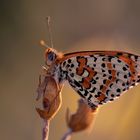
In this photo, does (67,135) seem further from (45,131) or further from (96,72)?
(96,72)

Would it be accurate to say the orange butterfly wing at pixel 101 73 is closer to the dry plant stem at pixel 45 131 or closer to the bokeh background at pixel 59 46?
the dry plant stem at pixel 45 131

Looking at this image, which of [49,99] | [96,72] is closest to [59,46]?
[96,72]

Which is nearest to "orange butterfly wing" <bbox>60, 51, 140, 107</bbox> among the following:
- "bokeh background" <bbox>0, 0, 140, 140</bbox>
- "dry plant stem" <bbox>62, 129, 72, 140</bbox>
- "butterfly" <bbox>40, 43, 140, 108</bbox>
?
"butterfly" <bbox>40, 43, 140, 108</bbox>

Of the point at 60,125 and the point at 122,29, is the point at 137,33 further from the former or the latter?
the point at 60,125

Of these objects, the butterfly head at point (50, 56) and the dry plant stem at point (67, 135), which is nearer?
the dry plant stem at point (67, 135)

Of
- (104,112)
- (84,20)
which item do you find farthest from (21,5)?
(104,112)

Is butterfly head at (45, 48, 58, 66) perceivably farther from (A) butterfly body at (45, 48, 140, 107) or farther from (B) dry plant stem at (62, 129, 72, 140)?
(B) dry plant stem at (62, 129, 72, 140)

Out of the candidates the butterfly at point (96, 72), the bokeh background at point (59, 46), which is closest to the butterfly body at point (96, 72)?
the butterfly at point (96, 72)
